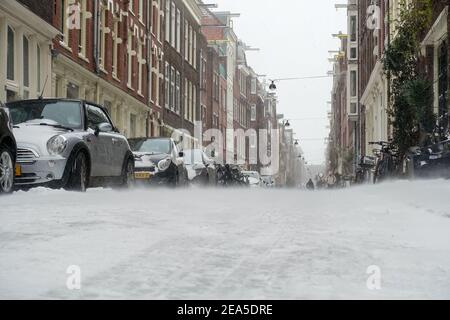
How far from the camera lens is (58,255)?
16.1 ft

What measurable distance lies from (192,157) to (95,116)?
30.3ft

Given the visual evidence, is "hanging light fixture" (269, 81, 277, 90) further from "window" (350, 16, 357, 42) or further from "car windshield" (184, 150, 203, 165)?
"car windshield" (184, 150, 203, 165)

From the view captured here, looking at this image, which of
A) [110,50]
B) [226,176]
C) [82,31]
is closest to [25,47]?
[82,31]

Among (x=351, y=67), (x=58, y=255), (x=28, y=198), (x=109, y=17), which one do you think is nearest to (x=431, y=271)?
(x=58, y=255)

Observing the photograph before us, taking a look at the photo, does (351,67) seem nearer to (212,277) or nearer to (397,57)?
(397,57)

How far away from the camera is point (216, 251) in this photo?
5.30 meters

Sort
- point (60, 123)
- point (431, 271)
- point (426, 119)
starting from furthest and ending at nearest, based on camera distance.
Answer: point (426, 119) < point (60, 123) < point (431, 271)

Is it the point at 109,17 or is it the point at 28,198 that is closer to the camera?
the point at 28,198

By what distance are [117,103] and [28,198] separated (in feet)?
76.8

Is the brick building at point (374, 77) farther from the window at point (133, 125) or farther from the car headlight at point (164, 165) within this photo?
the car headlight at point (164, 165)

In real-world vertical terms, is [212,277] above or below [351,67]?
below

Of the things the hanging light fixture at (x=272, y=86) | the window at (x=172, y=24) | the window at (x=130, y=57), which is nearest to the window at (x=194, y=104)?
the window at (x=172, y=24)

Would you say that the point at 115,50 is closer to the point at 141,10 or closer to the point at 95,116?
the point at 141,10

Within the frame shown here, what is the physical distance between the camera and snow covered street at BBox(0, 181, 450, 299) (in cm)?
394
